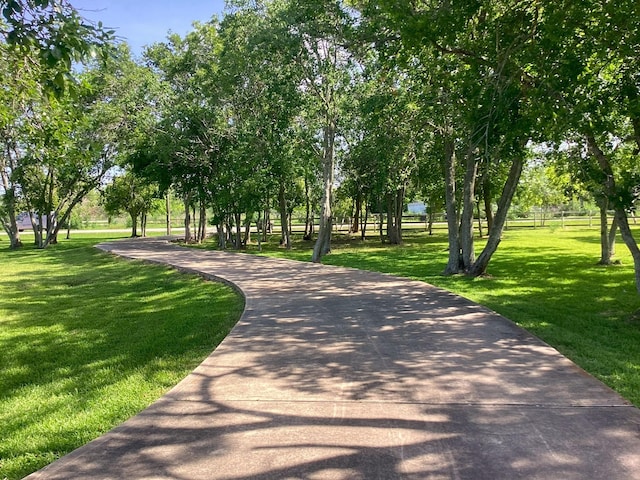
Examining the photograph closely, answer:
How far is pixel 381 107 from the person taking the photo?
40.1ft

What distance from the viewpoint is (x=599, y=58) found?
716 centimetres

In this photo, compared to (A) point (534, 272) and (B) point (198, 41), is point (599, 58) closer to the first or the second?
(A) point (534, 272)

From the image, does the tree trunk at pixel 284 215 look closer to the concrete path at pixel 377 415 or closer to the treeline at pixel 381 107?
the treeline at pixel 381 107

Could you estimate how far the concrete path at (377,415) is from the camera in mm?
2891

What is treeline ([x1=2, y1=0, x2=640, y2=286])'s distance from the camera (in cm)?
725

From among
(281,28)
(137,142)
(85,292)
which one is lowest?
(85,292)

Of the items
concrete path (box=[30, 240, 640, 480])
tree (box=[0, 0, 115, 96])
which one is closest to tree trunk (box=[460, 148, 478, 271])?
concrete path (box=[30, 240, 640, 480])

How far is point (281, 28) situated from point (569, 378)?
13086mm

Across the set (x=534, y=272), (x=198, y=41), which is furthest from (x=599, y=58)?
(x=198, y=41)

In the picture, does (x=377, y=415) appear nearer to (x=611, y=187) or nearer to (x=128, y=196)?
(x=611, y=187)

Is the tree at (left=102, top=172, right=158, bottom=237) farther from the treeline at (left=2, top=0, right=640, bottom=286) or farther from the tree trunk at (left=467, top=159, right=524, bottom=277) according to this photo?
the tree trunk at (left=467, top=159, right=524, bottom=277)

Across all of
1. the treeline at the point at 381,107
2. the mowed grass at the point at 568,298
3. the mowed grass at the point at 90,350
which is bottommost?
the mowed grass at the point at 90,350

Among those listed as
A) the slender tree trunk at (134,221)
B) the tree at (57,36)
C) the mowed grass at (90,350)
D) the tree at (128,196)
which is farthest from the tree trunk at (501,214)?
the slender tree trunk at (134,221)

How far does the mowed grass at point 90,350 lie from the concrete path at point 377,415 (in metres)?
0.38
